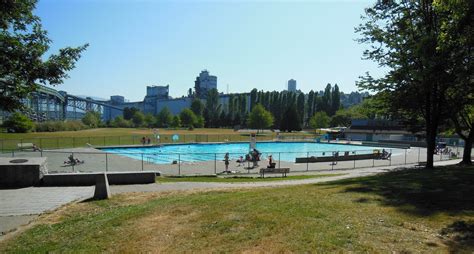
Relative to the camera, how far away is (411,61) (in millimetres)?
20031

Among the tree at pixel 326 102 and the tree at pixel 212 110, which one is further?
the tree at pixel 326 102

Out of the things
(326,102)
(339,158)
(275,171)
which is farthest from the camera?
(326,102)

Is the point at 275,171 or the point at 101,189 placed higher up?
the point at 101,189

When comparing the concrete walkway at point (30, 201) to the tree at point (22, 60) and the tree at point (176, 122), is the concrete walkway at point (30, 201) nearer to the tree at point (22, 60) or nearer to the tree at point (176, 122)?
the tree at point (22, 60)

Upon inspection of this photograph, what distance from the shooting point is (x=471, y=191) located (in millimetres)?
10328

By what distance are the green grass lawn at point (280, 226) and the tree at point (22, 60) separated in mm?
3274

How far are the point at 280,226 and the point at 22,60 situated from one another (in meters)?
6.83

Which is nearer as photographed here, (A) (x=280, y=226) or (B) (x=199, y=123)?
(A) (x=280, y=226)

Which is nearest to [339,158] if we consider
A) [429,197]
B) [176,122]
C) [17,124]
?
[429,197]

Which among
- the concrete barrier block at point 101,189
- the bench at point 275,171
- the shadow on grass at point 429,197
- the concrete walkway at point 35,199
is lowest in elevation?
the bench at point 275,171

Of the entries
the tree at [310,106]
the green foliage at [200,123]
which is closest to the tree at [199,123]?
the green foliage at [200,123]

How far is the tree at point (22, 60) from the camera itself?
8008 millimetres

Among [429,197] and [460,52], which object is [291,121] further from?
[429,197]

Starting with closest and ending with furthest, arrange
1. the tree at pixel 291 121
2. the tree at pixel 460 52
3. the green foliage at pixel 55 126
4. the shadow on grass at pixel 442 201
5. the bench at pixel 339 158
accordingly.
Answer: the shadow on grass at pixel 442 201
the tree at pixel 460 52
the bench at pixel 339 158
the green foliage at pixel 55 126
the tree at pixel 291 121
